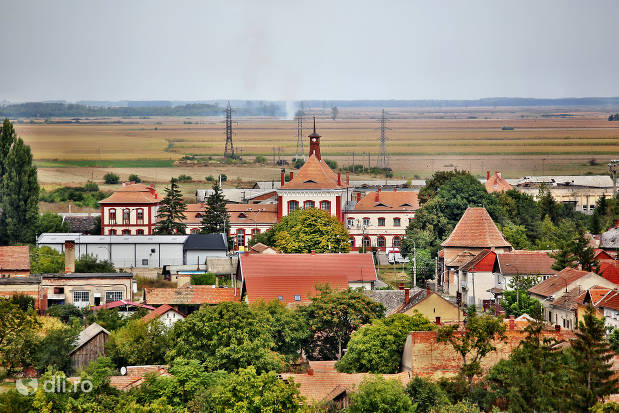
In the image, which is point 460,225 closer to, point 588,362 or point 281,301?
point 281,301

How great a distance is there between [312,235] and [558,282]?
68.3 feet

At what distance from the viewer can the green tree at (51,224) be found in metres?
75.2

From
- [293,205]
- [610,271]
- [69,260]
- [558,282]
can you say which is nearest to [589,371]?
[558,282]

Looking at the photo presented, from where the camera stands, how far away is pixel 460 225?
2436 inches

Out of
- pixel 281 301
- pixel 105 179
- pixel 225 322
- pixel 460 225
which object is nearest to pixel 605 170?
pixel 105 179

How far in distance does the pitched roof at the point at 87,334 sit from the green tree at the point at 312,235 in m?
22.2

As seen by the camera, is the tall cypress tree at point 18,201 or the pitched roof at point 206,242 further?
the tall cypress tree at point 18,201

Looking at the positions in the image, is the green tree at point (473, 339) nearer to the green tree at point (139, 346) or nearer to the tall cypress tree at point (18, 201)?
the green tree at point (139, 346)

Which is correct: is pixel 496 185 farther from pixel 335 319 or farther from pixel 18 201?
pixel 335 319

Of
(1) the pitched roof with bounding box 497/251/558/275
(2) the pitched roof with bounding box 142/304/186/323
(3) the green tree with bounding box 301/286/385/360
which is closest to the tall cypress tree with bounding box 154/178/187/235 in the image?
(2) the pitched roof with bounding box 142/304/186/323

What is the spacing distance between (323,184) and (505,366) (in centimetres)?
4764

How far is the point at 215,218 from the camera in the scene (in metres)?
76.6

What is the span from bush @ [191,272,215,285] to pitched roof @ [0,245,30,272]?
7.68 metres

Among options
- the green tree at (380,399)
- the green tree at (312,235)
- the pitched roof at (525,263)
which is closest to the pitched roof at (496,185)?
the green tree at (312,235)
